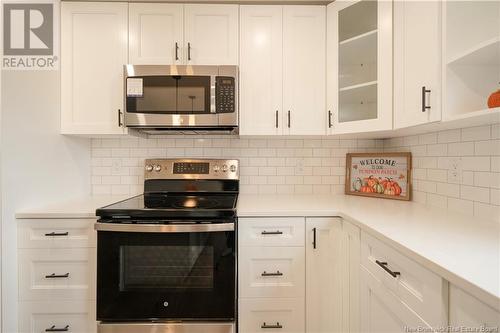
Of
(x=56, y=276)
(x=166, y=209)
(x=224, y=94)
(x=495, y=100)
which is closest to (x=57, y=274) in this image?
(x=56, y=276)

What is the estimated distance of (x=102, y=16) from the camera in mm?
1813

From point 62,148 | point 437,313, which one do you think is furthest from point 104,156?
point 437,313

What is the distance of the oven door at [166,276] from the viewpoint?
4.80 feet

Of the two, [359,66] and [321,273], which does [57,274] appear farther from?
[359,66]

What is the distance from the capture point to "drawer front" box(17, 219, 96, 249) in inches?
60.1

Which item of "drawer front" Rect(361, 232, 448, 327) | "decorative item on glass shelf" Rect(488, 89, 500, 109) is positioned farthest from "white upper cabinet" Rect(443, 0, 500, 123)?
"drawer front" Rect(361, 232, 448, 327)

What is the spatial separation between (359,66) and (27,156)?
1.99 m

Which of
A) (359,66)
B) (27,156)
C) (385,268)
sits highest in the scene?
(359,66)

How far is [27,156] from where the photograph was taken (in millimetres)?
1588

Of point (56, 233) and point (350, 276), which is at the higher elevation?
point (56, 233)

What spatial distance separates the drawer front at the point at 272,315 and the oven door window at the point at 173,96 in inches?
45.6

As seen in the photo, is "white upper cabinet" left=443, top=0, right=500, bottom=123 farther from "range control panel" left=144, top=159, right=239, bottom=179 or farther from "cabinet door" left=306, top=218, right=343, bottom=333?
"range control panel" left=144, top=159, right=239, bottom=179

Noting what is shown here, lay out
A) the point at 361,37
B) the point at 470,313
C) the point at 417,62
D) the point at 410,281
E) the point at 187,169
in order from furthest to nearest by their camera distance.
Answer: the point at 187,169 → the point at 361,37 → the point at 417,62 → the point at 410,281 → the point at 470,313

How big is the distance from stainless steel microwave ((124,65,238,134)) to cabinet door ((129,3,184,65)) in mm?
131
